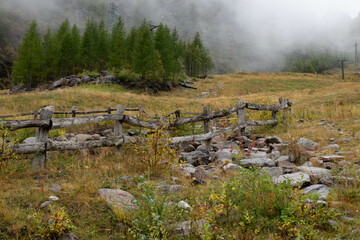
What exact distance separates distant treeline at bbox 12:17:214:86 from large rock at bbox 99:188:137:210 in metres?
37.6

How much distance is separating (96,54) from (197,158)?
55592mm

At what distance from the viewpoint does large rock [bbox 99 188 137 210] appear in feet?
10.8

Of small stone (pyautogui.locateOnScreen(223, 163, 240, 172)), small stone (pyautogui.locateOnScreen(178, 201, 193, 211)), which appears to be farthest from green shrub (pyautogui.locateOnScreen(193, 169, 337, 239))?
small stone (pyautogui.locateOnScreen(223, 163, 240, 172))

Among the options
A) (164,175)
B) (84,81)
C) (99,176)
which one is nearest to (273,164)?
(164,175)

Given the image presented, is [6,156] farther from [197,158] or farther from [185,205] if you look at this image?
[197,158]

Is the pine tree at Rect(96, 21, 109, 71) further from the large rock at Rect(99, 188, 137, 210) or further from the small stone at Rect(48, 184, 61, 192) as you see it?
the large rock at Rect(99, 188, 137, 210)

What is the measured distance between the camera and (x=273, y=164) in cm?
548

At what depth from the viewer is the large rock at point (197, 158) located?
6.39 metres

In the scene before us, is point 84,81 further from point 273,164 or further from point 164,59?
A: point 273,164

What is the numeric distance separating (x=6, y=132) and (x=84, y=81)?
35947mm

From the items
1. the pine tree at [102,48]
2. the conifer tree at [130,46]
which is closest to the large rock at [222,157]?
the conifer tree at [130,46]

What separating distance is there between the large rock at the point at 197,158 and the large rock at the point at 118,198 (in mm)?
2856

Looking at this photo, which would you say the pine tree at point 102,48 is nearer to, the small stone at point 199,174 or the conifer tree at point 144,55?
the conifer tree at point 144,55

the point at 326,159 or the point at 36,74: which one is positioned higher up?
the point at 36,74
